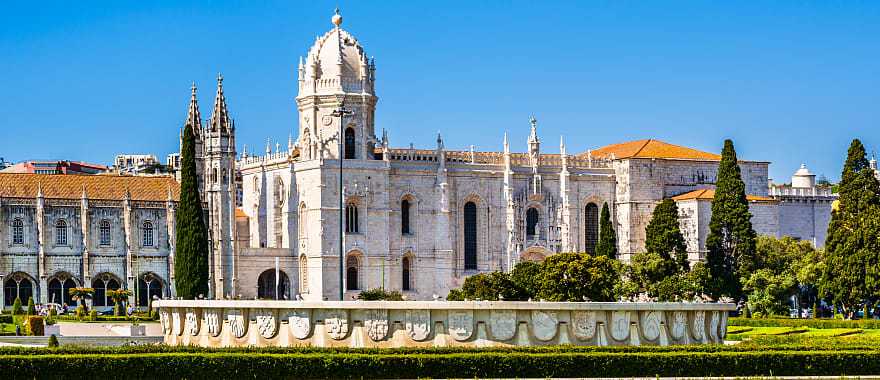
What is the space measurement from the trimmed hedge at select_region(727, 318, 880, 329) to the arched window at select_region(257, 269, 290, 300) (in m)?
31.1

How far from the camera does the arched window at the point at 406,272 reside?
294ft

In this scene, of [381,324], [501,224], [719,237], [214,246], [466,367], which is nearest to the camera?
[466,367]

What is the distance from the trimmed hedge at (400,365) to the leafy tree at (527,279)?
Answer: 36915 mm

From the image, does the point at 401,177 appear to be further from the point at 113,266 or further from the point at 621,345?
the point at 621,345

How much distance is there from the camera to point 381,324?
132 feet

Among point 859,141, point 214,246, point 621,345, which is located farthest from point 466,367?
point 214,246

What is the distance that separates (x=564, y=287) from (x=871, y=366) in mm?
35278

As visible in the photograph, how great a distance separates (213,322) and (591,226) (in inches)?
2190

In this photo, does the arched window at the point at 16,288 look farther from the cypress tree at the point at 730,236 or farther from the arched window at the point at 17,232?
the cypress tree at the point at 730,236

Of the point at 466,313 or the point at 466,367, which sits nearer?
the point at 466,367

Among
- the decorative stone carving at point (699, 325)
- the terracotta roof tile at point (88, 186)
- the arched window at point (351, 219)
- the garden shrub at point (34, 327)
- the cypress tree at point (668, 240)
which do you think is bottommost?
the garden shrub at point (34, 327)

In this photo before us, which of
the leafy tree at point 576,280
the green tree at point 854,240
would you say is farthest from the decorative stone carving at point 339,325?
the green tree at point 854,240

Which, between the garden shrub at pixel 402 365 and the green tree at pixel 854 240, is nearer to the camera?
the garden shrub at pixel 402 365

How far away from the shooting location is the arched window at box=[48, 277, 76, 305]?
86.1 metres
